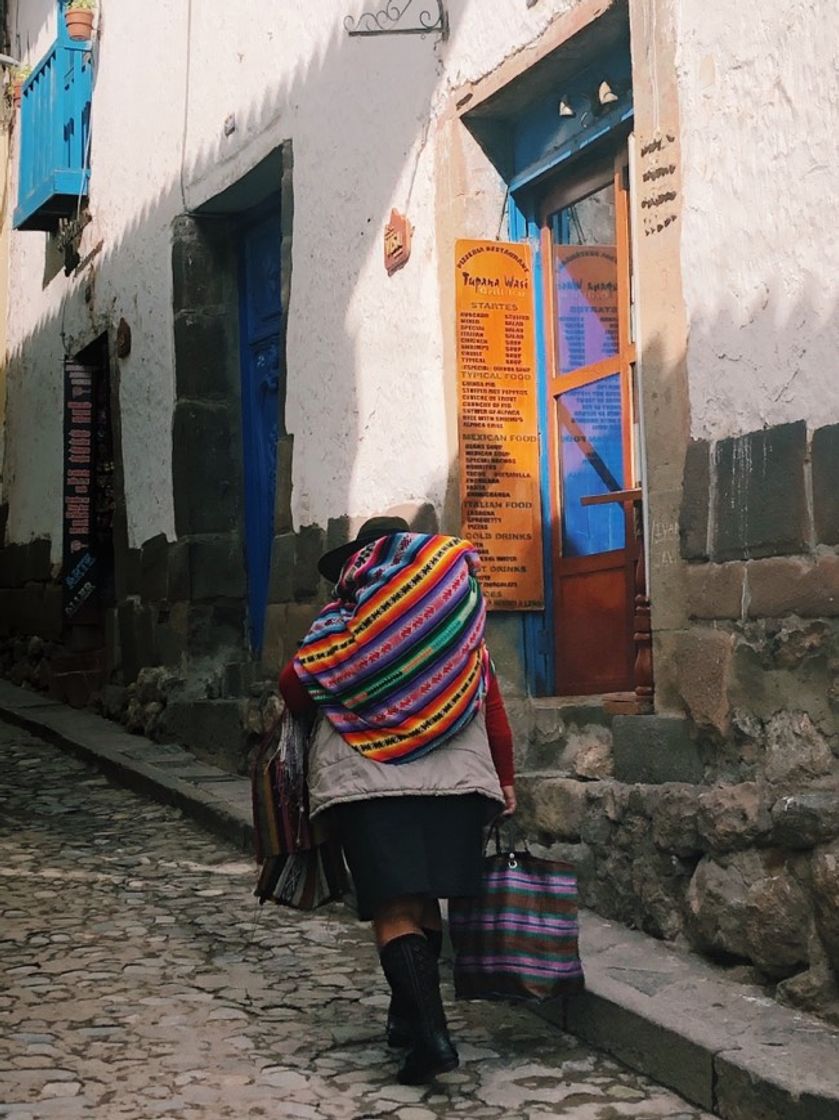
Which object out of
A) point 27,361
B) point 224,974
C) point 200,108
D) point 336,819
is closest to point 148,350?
point 200,108

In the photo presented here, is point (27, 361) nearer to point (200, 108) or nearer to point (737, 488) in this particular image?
point (200, 108)

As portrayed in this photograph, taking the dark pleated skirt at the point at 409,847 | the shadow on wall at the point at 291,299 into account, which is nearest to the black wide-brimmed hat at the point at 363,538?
the dark pleated skirt at the point at 409,847

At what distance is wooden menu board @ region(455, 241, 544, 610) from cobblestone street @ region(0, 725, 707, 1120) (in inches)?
53.7

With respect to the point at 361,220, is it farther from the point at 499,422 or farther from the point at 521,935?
the point at 521,935

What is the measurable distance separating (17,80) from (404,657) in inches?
382

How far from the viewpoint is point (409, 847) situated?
375 cm

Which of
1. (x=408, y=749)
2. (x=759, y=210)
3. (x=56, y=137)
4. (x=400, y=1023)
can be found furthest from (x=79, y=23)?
(x=400, y=1023)

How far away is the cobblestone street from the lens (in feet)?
11.9

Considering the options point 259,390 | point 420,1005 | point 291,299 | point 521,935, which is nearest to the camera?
point 420,1005

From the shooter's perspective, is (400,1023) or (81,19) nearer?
(400,1023)

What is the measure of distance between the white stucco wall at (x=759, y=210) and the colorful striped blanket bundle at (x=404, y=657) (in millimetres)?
1021

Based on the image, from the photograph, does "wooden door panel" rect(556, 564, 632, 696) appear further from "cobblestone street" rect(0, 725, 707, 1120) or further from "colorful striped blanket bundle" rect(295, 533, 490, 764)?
"colorful striped blanket bundle" rect(295, 533, 490, 764)

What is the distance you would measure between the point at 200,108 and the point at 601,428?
12.7ft

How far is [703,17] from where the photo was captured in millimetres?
4508
